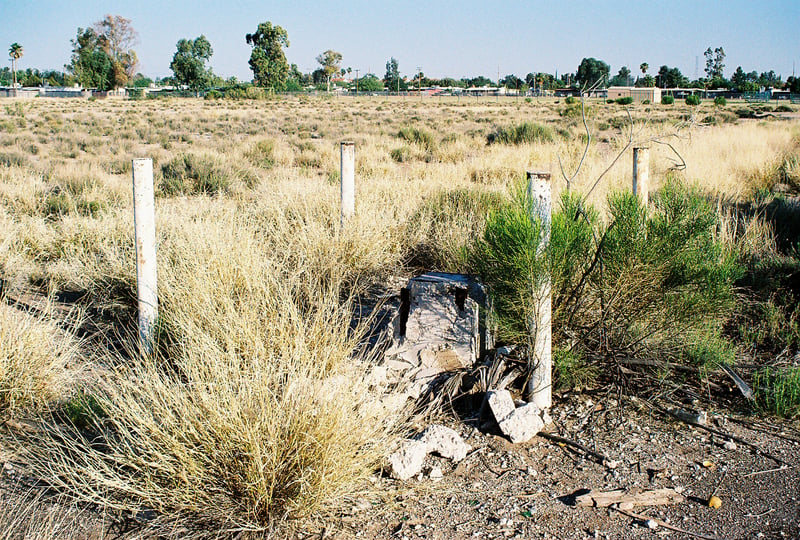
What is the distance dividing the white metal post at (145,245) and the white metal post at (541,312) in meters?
2.58

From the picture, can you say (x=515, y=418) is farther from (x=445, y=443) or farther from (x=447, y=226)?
(x=447, y=226)

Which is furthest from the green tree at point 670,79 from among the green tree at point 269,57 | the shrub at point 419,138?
the shrub at point 419,138

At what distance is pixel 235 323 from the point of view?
4434mm

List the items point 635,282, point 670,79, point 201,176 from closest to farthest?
point 635,282
point 201,176
point 670,79

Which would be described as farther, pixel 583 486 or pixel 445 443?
pixel 445 443

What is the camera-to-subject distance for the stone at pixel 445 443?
12.5 feet

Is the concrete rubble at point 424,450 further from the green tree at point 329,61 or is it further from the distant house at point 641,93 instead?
the green tree at point 329,61

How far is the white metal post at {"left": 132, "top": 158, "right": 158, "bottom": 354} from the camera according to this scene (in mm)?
4945

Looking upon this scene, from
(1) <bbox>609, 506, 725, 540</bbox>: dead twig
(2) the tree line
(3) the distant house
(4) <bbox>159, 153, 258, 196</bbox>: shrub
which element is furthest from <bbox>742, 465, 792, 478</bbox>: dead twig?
(2) the tree line

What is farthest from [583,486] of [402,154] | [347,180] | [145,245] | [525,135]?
[525,135]

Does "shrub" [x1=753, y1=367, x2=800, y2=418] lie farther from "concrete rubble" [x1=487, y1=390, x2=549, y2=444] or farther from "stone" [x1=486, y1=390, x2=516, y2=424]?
"stone" [x1=486, y1=390, x2=516, y2=424]

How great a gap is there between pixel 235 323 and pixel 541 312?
1.87 metres

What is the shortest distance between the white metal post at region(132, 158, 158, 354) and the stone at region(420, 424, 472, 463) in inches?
86.0

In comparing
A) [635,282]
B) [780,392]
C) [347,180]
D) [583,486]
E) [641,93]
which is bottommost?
[583,486]
